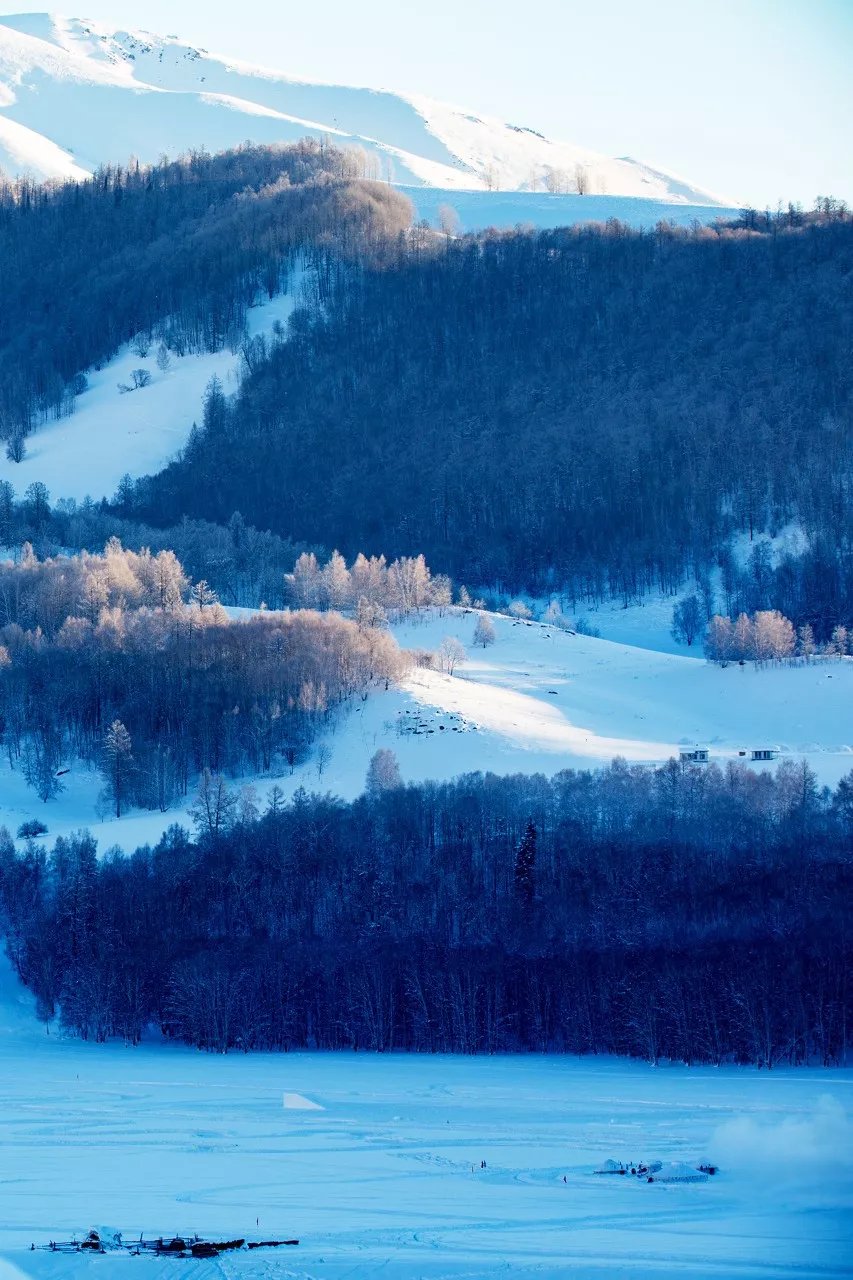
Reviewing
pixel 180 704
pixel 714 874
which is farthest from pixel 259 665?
pixel 714 874

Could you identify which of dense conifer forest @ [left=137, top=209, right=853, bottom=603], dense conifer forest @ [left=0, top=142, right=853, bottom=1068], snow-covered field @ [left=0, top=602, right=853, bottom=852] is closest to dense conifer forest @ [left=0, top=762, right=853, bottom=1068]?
dense conifer forest @ [left=0, top=142, right=853, bottom=1068]

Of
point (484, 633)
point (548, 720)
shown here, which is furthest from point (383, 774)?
point (484, 633)

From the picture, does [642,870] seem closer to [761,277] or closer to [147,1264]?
[147,1264]

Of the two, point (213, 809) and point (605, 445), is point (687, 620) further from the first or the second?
point (213, 809)

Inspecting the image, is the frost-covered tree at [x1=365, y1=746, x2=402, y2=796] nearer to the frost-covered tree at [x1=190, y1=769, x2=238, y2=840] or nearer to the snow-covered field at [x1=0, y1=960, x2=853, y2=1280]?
the frost-covered tree at [x1=190, y1=769, x2=238, y2=840]

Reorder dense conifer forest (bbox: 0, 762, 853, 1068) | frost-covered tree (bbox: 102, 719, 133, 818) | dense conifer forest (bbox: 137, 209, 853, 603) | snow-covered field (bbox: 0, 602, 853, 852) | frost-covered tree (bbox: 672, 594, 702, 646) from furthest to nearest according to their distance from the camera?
dense conifer forest (bbox: 137, 209, 853, 603) < frost-covered tree (bbox: 672, 594, 702, 646) < frost-covered tree (bbox: 102, 719, 133, 818) < snow-covered field (bbox: 0, 602, 853, 852) < dense conifer forest (bbox: 0, 762, 853, 1068)

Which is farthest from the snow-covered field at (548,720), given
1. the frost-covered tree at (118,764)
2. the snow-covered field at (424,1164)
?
the snow-covered field at (424,1164)

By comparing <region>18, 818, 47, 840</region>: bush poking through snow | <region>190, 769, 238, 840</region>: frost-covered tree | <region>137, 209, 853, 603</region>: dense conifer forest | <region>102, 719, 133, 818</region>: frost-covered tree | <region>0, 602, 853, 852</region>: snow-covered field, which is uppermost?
<region>137, 209, 853, 603</region>: dense conifer forest
